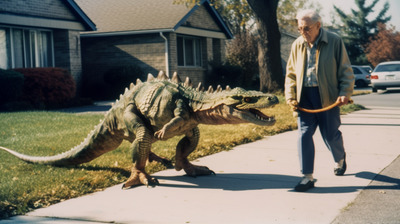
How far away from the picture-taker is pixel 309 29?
5035 millimetres

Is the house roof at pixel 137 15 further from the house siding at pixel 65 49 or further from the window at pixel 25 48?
the window at pixel 25 48

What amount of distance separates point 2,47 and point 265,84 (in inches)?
395

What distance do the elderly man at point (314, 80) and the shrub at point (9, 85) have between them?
12511mm

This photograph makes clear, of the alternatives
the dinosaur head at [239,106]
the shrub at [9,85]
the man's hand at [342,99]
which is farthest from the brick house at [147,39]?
the man's hand at [342,99]

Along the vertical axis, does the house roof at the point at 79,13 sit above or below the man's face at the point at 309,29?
above

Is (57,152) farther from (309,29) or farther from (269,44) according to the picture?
(269,44)

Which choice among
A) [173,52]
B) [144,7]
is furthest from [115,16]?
[173,52]

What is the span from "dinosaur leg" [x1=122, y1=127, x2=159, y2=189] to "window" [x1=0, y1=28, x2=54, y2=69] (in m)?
14.4

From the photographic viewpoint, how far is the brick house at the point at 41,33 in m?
18.0

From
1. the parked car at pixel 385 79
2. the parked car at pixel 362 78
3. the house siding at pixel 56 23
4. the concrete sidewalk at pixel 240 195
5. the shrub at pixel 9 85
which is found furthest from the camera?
the parked car at pixel 362 78

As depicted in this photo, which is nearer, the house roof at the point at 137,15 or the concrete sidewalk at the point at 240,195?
the concrete sidewalk at the point at 240,195

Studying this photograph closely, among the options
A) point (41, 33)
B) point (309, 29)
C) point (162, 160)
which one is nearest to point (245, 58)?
point (41, 33)

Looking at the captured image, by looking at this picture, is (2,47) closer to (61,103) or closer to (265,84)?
(61,103)

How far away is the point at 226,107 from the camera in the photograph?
512 centimetres
